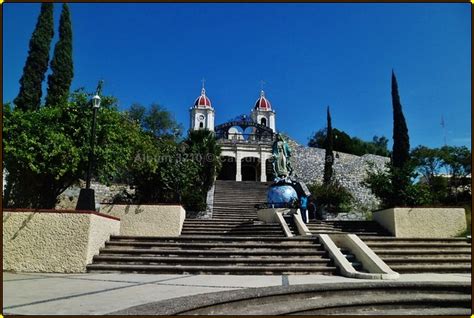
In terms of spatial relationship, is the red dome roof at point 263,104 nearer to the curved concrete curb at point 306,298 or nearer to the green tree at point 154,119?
the green tree at point 154,119

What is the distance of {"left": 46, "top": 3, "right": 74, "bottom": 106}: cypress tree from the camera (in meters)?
17.9

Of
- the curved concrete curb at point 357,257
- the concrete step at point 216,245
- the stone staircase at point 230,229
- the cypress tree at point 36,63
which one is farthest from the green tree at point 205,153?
the curved concrete curb at point 357,257

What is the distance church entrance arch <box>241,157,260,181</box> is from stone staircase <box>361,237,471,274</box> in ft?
96.2

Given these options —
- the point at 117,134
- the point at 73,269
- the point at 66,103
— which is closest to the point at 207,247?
the point at 73,269

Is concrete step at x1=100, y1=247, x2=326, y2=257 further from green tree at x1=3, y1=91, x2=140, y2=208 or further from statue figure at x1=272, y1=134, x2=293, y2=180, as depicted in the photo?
statue figure at x1=272, y1=134, x2=293, y2=180

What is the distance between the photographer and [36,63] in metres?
17.6

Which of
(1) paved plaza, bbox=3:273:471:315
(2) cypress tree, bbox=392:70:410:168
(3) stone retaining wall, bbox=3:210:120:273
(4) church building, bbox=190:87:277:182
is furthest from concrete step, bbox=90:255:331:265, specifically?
(4) church building, bbox=190:87:277:182

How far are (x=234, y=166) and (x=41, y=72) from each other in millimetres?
25263

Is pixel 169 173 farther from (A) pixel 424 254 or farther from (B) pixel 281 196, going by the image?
(A) pixel 424 254

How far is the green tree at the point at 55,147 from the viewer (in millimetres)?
11852

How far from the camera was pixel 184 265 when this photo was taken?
7.66m

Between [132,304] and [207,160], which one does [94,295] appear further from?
[207,160]

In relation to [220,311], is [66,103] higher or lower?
higher

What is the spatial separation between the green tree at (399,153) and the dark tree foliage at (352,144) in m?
31.5
